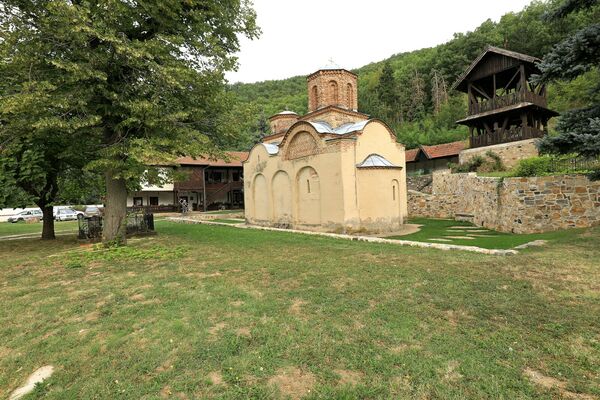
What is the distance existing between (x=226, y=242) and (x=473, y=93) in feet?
66.6

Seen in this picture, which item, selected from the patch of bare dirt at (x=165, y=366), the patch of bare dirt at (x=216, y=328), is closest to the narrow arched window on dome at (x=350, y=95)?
the patch of bare dirt at (x=216, y=328)

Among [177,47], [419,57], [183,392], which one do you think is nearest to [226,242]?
[177,47]

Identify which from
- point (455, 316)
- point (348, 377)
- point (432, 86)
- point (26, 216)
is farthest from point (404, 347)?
point (432, 86)

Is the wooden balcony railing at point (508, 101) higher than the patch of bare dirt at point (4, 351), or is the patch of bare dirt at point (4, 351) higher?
the wooden balcony railing at point (508, 101)

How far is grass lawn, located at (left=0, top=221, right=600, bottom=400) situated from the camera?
2979 mm

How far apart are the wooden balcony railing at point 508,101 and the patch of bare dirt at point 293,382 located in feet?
71.0

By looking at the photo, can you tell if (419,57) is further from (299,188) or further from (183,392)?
(183,392)

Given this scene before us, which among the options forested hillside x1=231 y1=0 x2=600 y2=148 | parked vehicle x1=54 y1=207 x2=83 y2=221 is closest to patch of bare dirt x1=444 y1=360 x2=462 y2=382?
forested hillside x1=231 y1=0 x2=600 y2=148

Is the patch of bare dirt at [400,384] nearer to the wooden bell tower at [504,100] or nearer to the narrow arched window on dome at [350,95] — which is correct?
the narrow arched window on dome at [350,95]

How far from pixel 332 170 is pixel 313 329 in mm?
10733

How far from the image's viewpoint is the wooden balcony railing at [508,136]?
730 inches

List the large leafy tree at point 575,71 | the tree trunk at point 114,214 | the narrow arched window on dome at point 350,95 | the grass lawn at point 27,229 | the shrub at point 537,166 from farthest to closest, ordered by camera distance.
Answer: the grass lawn at point 27,229, the narrow arched window on dome at point 350,95, the shrub at point 537,166, the tree trunk at point 114,214, the large leafy tree at point 575,71

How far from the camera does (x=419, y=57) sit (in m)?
58.0

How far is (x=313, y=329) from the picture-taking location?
3.99 m
